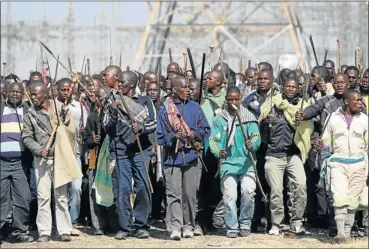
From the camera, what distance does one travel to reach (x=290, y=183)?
11.5m

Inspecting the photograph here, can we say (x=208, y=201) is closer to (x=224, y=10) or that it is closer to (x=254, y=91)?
(x=254, y=91)

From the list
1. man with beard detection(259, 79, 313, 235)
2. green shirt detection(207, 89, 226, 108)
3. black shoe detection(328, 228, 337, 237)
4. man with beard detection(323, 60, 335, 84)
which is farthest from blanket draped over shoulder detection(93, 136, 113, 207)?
man with beard detection(323, 60, 335, 84)

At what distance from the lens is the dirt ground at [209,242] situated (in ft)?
35.3

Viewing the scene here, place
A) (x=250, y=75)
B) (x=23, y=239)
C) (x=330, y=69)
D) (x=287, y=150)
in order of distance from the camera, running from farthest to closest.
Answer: (x=250, y=75) → (x=330, y=69) → (x=287, y=150) → (x=23, y=239)

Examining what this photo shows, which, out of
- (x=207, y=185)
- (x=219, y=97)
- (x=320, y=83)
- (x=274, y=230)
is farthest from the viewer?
(x=320, y=83)

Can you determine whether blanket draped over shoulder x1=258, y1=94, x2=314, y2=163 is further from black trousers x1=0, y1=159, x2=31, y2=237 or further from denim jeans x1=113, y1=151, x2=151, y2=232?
A: black trousers x1=0, y1=159, x2=31, y2=237

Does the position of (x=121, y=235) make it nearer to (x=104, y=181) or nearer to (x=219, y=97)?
(x=104, y=181)

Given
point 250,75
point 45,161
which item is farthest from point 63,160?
point 250,75

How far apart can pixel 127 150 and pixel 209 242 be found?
1566 mm

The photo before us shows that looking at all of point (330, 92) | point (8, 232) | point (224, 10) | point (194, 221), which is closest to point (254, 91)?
point (330, 92)

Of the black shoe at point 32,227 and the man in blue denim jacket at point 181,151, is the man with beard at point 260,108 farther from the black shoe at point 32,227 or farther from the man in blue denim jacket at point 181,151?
the black shoe at point 32,227

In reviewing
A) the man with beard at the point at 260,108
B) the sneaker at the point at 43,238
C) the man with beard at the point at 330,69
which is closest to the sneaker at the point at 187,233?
the man with beard at the point at 260,108

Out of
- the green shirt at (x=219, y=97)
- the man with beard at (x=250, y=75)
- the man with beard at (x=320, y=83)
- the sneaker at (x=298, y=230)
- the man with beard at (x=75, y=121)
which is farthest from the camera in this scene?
the man with beard at (x=250, y=75)

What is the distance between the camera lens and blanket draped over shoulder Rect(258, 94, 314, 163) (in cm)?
1141
